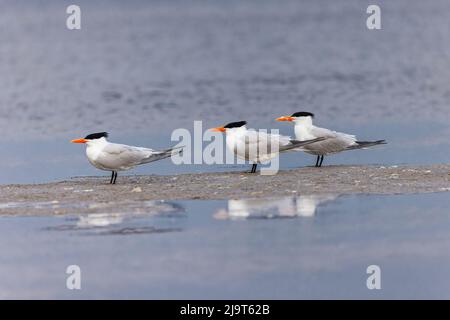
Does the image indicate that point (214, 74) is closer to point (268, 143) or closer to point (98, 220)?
point (268, 143)

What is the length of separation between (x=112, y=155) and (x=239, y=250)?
3.53 m

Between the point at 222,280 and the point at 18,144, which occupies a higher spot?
the point at 18,144

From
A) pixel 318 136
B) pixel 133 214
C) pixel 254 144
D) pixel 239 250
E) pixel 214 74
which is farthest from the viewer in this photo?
pixel 214 74

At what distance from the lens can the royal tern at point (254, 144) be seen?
10.6 meters

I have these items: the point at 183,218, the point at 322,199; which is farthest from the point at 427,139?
the point at 183,218

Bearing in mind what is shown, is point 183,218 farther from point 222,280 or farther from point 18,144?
point 18,144

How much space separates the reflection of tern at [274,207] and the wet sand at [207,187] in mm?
260

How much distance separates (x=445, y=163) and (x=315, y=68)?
7.18 meters

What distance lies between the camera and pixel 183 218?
26.5 feet

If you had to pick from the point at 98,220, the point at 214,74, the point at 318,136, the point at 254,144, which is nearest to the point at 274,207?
the point at 98,220

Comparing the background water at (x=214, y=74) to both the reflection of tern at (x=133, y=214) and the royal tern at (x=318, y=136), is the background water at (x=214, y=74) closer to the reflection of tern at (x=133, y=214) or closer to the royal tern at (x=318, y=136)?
the royal tern at (x=318, y=136)

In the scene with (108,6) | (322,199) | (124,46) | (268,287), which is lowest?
(268,287)

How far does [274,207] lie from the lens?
27.6 ft

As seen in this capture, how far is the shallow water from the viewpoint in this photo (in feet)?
20.6
